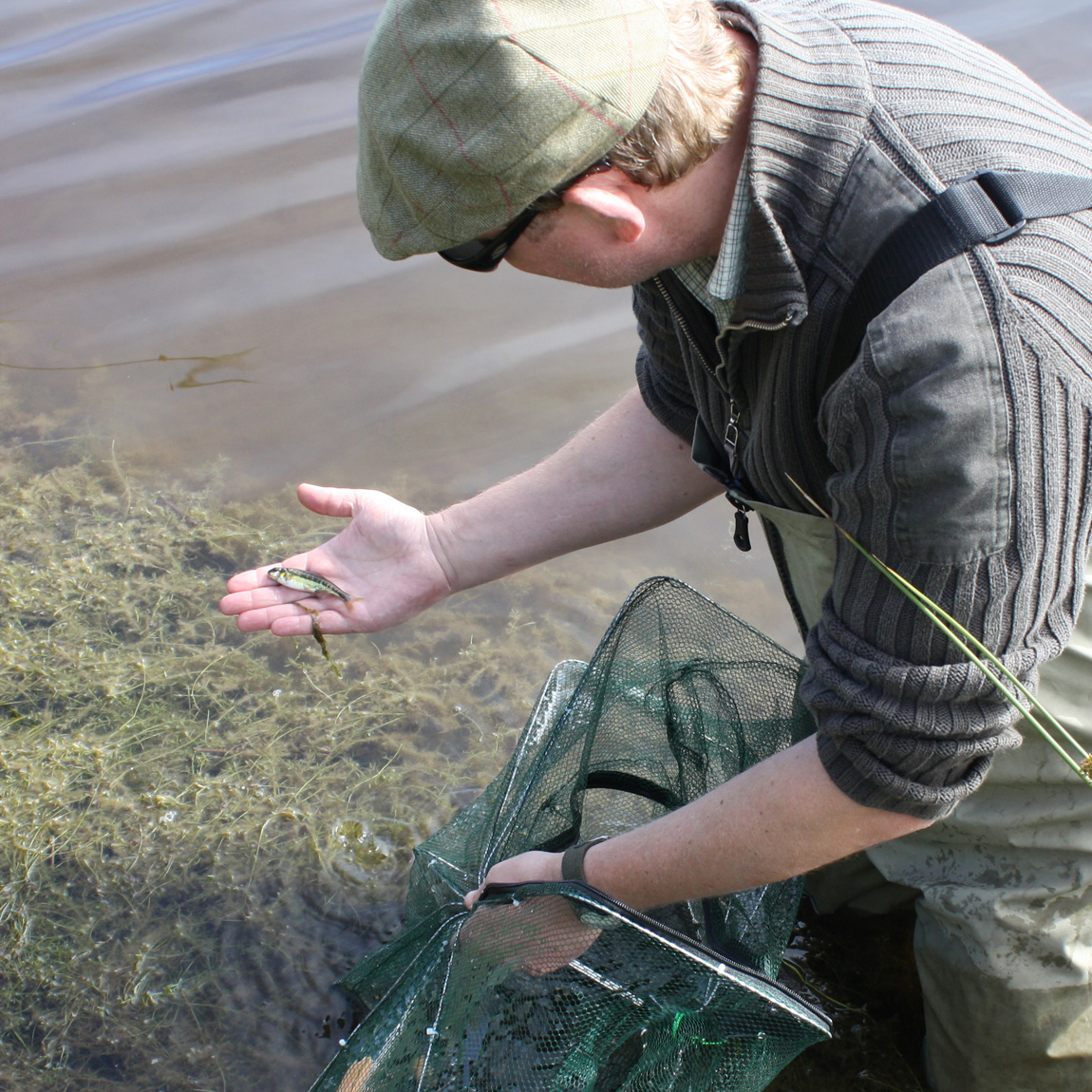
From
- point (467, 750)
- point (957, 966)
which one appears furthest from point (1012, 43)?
point (957, 966)

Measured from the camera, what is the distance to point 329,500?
305cm

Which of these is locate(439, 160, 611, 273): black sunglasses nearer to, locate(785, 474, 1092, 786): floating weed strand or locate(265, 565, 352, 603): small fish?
locate(785, 474, 1092, 786): floating weed strand

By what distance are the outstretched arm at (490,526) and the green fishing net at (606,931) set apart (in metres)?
0.33

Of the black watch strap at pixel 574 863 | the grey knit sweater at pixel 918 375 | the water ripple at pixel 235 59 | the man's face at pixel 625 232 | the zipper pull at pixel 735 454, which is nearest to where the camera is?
the grey knit sweater at pixel 918 375

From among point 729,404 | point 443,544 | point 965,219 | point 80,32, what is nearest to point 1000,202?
point 965,219

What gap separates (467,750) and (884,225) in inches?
110

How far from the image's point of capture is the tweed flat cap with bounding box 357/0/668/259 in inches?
66.6

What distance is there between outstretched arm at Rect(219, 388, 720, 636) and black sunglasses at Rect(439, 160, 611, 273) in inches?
35.5

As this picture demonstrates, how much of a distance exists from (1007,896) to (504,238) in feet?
6.06

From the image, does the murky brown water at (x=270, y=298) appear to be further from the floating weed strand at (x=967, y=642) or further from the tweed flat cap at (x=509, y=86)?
the tweed flat cap at (x=509, y=86)

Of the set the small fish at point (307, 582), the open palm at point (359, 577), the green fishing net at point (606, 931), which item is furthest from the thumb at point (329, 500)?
the green fishing net at point (606, 931)

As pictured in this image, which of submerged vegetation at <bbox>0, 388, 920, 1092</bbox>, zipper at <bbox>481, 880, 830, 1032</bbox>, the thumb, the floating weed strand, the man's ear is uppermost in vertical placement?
the man's ear

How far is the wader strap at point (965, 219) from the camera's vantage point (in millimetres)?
1583

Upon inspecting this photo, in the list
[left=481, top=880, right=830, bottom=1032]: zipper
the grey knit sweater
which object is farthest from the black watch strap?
the grey knit sweater
